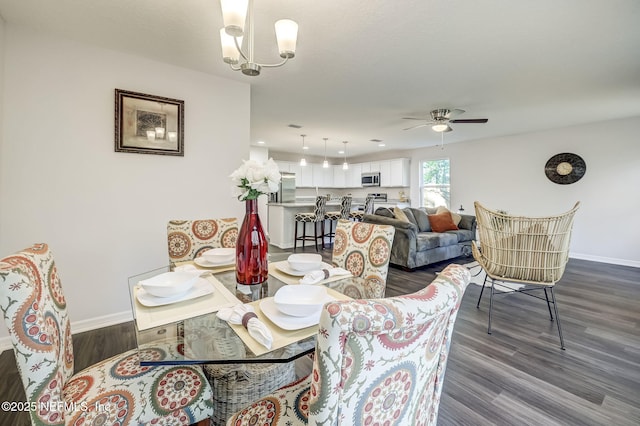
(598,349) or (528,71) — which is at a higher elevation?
(528,71)

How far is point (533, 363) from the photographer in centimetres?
194

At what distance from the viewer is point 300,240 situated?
234 inches

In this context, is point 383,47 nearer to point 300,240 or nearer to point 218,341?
→ point 218,341

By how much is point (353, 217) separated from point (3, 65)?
539cm

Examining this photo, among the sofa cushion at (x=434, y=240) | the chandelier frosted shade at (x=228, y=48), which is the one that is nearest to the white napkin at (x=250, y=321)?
the chandelier frosted shade at (x=228, y=48)

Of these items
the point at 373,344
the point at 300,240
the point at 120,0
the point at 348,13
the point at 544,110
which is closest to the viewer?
the point at 373,344

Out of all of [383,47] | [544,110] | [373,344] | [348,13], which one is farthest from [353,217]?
[373,344]

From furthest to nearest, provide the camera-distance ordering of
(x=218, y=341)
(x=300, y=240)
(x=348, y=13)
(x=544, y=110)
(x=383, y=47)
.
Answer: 1. (x=300, y=240)
2. (x=544, y=110)
3. (x=383, y=47)
4. (x=348, y=13)
5. (x=218, y=341)

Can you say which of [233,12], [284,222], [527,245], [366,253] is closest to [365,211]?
[284,222]

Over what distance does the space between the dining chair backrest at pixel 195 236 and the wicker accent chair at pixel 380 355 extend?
5.66 ft

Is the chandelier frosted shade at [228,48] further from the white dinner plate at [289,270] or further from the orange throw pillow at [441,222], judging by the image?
the orange throw pillow at [441,222]

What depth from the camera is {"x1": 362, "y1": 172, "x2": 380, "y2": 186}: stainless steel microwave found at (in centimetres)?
812

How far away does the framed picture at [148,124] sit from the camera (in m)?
2.41

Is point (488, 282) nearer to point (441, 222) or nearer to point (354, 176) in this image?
point (441, 222)
